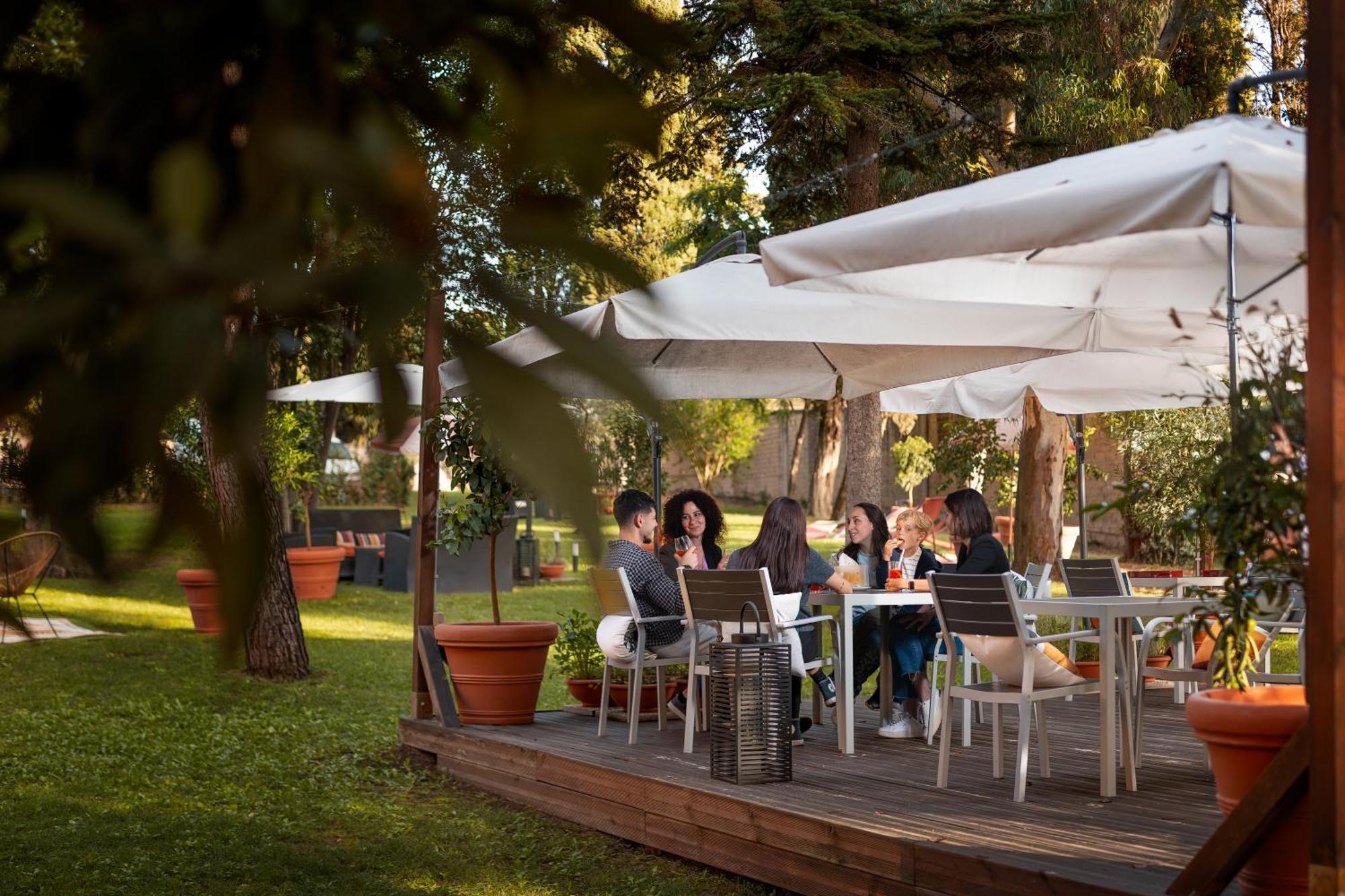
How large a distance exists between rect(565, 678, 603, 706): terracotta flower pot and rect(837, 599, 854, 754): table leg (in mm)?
2015

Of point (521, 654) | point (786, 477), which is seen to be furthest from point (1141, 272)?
point (786, 477)

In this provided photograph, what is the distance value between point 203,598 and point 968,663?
740 centimetres

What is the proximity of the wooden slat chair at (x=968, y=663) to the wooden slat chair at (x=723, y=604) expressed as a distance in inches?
19.6

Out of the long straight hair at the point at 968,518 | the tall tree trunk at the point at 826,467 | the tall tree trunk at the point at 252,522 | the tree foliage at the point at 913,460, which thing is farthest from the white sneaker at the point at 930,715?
the tall tree trunk at the point at 826,467

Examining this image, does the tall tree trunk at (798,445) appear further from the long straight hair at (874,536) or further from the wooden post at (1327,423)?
the wooden post at (1327,423)

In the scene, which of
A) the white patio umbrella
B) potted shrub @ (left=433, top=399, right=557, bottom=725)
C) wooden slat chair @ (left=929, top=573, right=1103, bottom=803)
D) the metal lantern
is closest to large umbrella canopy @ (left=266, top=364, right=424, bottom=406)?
the white patio umbrella

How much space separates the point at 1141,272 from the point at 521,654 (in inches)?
149

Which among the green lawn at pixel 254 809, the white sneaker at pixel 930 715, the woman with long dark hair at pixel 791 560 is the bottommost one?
the green lawn at pixel 254 809

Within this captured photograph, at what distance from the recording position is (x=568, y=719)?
839 cm

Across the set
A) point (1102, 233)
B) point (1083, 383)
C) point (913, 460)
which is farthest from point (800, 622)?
point (913, 460)

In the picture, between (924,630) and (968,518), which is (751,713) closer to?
(924,630)

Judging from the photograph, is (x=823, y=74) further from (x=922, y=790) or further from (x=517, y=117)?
(x=517, y=117)

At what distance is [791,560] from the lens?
23.4 feet

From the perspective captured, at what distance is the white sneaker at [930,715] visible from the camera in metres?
7.11
